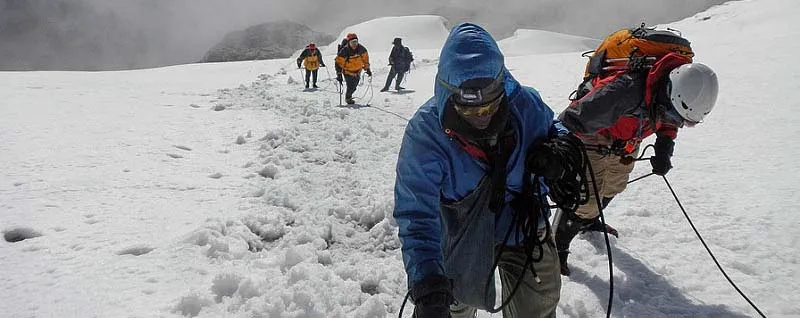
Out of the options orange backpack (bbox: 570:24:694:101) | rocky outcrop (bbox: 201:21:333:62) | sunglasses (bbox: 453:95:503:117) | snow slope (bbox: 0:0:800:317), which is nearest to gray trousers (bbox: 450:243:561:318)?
sunglasses (bbox: 453:95:503:117)

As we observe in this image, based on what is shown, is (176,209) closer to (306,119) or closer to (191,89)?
(306,119)

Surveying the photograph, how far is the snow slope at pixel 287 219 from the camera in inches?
129

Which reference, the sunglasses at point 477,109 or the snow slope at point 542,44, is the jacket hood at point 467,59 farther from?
the snow slope at point 542,44

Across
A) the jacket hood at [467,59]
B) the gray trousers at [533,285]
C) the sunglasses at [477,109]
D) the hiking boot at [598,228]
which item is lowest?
the hiking boot at [598,228]

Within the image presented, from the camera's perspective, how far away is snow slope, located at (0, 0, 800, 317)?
10.8ft

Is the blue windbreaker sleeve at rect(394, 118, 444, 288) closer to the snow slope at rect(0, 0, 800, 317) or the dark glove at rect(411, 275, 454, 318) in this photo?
the dark glove at rect(411, 275, 454, 318)

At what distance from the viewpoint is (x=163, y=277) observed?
3.41 meters

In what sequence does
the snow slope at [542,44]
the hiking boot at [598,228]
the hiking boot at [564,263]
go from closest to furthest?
the hiking boot at [564,263] → the hiking boot at [598,228] → the snow slope at [542,44]

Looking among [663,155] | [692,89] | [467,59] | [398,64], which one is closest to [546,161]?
[467,59]

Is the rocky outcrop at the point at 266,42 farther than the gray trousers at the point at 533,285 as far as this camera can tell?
Yes

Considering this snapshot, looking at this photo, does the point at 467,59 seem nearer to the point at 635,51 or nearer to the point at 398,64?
the point at 635,51

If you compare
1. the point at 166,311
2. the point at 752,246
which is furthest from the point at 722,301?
the point at 166,311

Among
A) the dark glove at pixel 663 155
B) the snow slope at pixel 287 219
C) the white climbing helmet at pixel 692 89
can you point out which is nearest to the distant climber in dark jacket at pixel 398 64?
the snow slope at pixel 287 219

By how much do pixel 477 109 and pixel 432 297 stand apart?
81 centimetres
